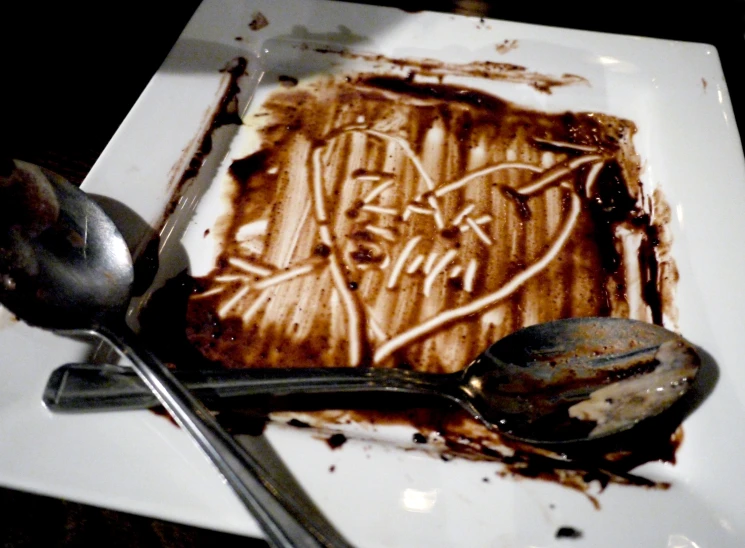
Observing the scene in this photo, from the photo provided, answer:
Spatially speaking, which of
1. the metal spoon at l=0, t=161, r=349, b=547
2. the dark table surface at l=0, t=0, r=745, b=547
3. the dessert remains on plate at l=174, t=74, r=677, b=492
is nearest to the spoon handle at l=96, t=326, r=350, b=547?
the metal spoon at l=0, t=161, r=349, b=547

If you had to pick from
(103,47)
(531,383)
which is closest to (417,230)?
(531,383)

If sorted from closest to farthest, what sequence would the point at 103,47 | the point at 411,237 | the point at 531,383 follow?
the point at 531,383 < the point at 411,237 < the point at 103,47

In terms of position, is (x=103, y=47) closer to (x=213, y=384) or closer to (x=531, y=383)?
(x=213, y=384)

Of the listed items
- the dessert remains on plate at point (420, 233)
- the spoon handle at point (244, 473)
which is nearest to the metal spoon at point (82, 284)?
the spoon handle at point (244, 473)

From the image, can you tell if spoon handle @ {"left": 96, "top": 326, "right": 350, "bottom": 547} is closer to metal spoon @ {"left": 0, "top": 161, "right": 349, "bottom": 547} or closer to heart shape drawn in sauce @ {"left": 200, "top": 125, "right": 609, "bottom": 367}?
metal spoon @ {"left": 0, "top": 161, "right": 349, "bottom": 547}

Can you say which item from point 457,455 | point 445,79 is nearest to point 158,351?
point 457,455

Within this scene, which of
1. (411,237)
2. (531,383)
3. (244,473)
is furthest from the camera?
(411,237)
